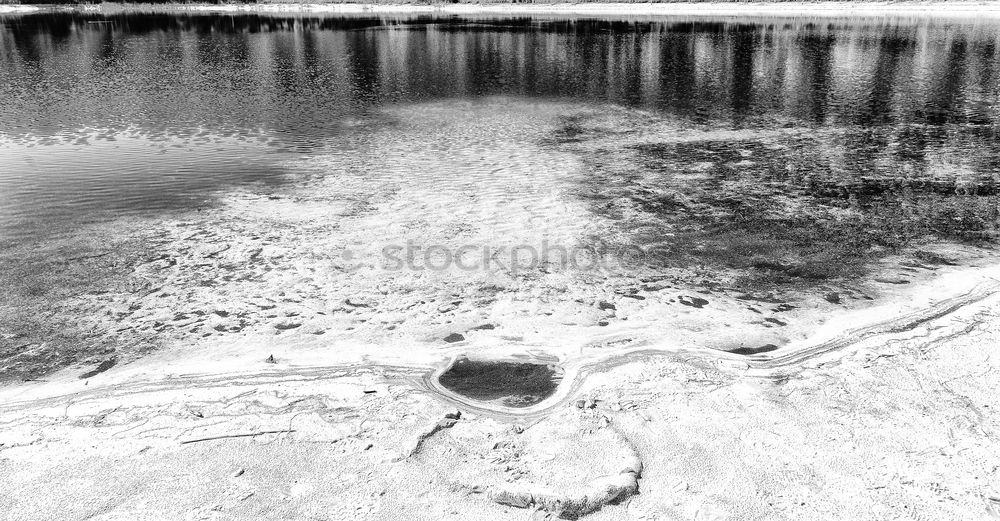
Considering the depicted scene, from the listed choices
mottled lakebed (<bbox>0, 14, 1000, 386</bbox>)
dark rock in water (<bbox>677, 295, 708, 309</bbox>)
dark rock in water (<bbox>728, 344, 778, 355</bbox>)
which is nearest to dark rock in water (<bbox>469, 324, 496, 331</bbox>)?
mottled lakebed (<bbox>0, 14, 1000, 386</bbox>)

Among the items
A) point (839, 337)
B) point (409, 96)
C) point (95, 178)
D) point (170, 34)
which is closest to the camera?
point (839, 337)

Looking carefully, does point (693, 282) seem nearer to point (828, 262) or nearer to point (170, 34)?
point (828, 262)

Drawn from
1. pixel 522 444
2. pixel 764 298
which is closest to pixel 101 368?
pixel 522 444

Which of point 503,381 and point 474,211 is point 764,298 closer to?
point 503,381

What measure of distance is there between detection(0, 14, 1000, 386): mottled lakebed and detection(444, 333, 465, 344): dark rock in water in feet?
0.09

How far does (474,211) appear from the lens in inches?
397

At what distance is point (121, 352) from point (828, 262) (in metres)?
8.13

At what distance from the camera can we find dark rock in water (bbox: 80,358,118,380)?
575 centimetres

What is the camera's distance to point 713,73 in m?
27.0

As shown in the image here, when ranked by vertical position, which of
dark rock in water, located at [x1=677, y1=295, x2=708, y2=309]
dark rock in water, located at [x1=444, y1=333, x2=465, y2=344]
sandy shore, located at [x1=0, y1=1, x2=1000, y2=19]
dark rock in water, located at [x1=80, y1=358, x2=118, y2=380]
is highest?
sandy shore, located at [x1=0, y1=1, x2=1000, y2=19]

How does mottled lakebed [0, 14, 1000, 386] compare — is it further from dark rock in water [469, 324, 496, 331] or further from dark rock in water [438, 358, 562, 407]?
dark rock in water [438, 358, 562, 407]

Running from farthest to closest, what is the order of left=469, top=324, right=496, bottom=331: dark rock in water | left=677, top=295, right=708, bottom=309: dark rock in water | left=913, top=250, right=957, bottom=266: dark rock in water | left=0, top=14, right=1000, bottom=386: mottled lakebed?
left=913, top=250, right=957, bottom=266: dark rock in water
left=677, top=295, right=708, bottom=309: dark rock in water
left=0, top=14, right=1000, bottom=386: mottled lakebed
left=469, top=324, right=496, bottom=331: dark rock in water

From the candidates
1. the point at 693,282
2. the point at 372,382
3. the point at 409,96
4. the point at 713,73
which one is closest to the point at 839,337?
the point at 693,282

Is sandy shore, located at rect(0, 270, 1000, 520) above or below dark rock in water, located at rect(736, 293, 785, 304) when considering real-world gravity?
below
